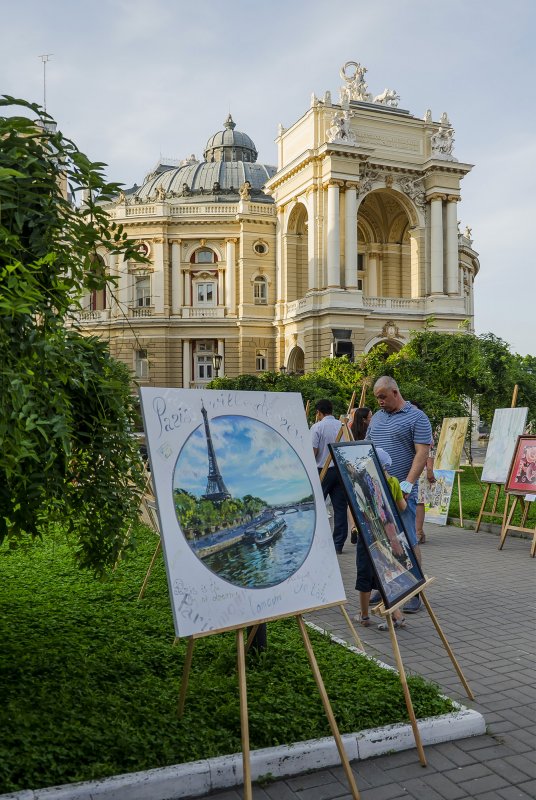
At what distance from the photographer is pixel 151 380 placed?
4866 cm

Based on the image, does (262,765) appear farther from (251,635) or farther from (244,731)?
(251,635)

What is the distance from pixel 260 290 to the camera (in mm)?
49406

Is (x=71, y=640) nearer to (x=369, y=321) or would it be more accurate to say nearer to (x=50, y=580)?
(x=50, y=580)

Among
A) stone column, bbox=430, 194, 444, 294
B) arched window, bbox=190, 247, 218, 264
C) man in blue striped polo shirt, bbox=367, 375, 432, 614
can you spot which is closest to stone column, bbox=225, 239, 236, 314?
arched window, bbox=190, 247, 218, 264

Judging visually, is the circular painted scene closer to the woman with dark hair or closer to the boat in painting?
the boat in painting

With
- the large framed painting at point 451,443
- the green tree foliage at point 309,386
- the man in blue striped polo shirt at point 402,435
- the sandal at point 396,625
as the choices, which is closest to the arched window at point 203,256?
the green tree foliage at point 309,386

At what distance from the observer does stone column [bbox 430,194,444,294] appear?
44.3 meters

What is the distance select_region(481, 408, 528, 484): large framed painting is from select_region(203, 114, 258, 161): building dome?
178 feet

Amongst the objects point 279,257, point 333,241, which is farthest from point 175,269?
point 333,241

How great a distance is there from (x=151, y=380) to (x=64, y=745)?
45.1m

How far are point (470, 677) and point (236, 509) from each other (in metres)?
2.71

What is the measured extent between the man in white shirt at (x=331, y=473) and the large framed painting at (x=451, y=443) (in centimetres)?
361

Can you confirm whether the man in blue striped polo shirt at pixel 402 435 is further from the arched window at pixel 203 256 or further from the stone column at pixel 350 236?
the arched window at pixel 203 256

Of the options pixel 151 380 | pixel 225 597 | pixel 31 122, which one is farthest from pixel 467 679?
pixel 151 380
